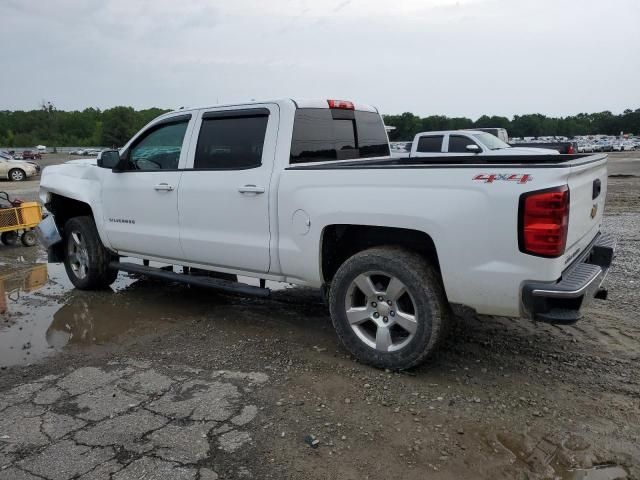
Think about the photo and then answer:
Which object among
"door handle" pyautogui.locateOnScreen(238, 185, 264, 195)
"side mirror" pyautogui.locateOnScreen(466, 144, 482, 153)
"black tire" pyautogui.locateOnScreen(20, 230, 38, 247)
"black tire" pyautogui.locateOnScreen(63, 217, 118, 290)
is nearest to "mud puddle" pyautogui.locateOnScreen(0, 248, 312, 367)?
"black tire" pyautogui.locateOnScreen(63, 217, 118, 290)

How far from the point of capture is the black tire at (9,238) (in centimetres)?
996

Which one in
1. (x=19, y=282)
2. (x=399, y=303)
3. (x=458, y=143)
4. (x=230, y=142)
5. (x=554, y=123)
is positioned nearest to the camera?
(x=399, y=303)

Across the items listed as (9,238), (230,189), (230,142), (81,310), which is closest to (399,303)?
(230,189)

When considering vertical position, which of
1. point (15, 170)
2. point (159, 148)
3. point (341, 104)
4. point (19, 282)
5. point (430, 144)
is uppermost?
point (341, 104)

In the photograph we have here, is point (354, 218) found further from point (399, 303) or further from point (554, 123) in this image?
point (554, 123)

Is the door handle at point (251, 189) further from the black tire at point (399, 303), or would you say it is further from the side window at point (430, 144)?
the side window at point (430, 144)

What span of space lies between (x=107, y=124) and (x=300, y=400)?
126m

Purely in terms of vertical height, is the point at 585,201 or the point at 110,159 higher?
the point at 110,159

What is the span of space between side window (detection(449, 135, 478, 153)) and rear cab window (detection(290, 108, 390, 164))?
9.79m

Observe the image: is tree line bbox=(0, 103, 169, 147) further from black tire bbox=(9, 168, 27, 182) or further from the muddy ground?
the muddy ground

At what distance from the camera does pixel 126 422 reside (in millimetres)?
3375

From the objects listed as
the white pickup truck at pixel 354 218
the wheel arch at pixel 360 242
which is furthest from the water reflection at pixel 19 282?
the wheel arch at pixel 360 242

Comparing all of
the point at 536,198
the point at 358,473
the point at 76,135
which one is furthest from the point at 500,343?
the point at 76,135

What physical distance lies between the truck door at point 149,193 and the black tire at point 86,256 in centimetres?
43
